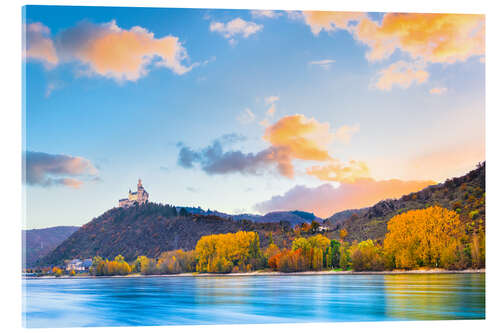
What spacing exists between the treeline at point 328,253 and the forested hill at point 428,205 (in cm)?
25

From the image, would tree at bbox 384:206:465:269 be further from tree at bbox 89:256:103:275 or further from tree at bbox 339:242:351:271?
tree at bbox 89:256:103:275

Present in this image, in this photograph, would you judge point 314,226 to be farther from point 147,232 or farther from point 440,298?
point 440,298

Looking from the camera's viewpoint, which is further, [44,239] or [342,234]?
[342,234]

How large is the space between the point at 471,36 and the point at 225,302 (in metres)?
6.58

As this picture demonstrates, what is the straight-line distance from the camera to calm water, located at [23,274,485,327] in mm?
8234

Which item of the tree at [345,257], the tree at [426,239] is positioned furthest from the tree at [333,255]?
the tree at [426,239]

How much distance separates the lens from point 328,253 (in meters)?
18.1

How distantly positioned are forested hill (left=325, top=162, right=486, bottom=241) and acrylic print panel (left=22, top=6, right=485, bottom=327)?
0.22 ft

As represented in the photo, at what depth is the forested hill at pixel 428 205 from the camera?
39.9 ft

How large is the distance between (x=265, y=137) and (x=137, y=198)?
4.39 metres
